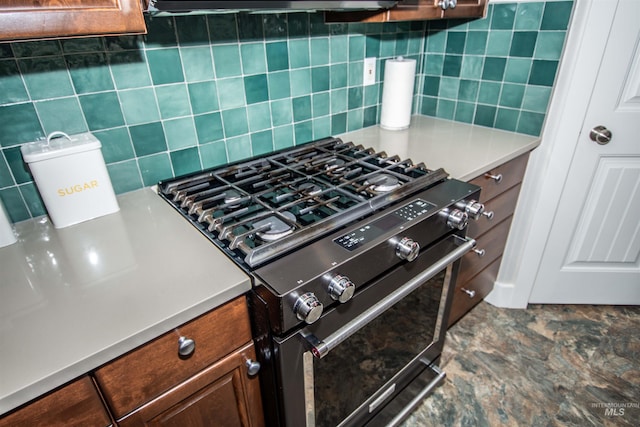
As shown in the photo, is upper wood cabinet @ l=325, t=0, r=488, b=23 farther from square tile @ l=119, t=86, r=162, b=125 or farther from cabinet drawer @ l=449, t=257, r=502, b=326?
cabinet drawer @ l=449, t=257, r=502, b=326

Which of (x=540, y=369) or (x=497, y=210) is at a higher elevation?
(x=497, y=210)

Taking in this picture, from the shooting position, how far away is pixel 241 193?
3.54 feet

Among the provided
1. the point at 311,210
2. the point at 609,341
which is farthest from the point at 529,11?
the point at 609,341

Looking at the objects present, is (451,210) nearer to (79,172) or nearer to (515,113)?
(515,113)

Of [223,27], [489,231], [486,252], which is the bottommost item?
[486,252]

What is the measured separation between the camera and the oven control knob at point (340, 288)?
77 cm

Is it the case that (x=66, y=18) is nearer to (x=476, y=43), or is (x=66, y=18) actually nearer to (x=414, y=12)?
(x=414, y=12)

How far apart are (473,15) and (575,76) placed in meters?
0.45

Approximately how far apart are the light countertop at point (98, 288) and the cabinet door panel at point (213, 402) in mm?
181

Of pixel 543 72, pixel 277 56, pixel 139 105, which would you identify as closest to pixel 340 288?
pixel 139 105

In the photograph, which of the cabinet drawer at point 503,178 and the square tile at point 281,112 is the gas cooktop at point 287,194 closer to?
the square tile at point 281,112

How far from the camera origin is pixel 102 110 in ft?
3.42

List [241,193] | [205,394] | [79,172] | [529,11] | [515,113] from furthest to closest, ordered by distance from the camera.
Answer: [515,113]
[529,11]
[241,193]
[79,172]
[205,394]

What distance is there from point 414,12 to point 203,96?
2.43 ft
